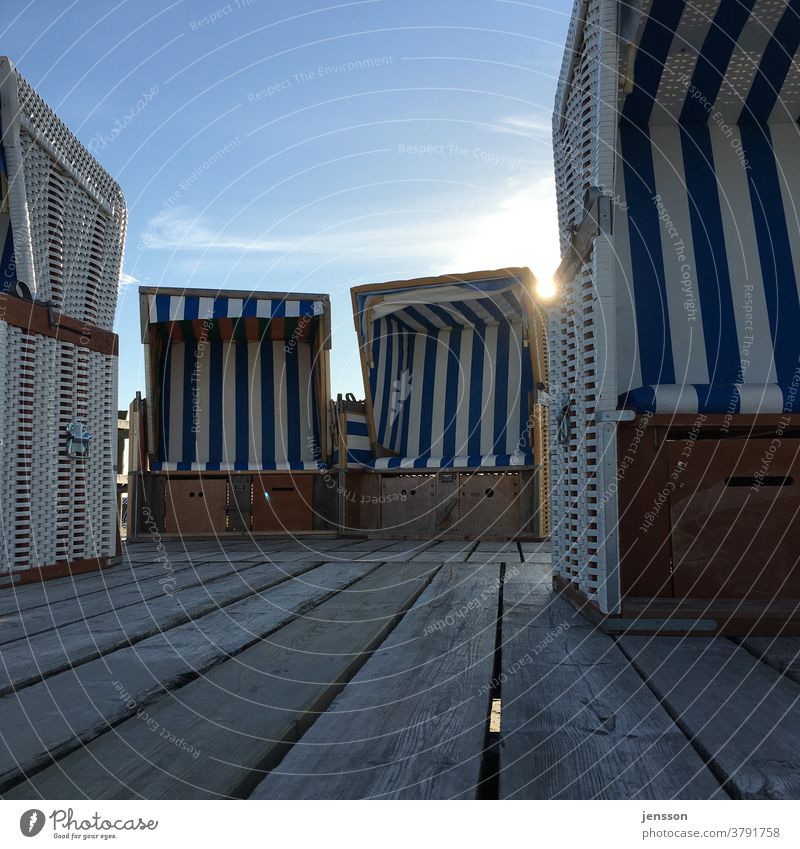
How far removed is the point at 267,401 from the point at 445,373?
2318 millimetres

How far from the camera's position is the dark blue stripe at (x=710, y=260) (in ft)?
10.5

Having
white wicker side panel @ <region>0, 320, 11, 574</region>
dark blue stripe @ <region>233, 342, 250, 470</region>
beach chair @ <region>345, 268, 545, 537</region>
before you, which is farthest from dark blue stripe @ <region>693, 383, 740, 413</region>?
dark blue stripe @ <region>233, 342, 250, 470</region>

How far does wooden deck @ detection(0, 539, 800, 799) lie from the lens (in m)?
1.29

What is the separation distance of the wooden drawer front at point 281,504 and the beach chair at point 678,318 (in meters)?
4.97

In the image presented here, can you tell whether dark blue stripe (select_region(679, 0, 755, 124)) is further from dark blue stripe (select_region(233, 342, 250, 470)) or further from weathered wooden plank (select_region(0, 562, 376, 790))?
dark blue stripe (select_region(233, 342, 250, 470))

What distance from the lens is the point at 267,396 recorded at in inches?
353

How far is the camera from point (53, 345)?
446 cm

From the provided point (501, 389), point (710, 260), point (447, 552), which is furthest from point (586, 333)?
point (501, 389)

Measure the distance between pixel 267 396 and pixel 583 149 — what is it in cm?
644

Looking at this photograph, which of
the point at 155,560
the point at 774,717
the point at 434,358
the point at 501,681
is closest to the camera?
the point at 774,717

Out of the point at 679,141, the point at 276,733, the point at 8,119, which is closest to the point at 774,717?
the point at 276,733

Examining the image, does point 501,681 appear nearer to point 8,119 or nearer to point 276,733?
point 276,733

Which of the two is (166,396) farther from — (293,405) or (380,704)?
(380,704)

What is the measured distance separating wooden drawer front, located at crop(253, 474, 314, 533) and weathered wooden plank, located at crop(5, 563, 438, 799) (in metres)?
5.69
